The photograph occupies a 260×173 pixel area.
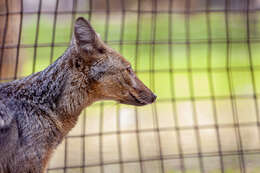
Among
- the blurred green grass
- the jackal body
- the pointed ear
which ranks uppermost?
the blurred green grass

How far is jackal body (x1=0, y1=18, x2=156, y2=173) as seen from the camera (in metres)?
3.18

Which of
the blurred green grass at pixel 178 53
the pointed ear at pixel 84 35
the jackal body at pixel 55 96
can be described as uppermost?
the blurred green grass at pixel 178 53

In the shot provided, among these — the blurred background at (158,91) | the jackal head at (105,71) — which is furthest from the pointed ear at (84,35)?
the blurred background at (158,91)

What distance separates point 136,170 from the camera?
18.4ft

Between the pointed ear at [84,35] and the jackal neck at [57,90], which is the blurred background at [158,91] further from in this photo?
the pointed ear at [84,35]

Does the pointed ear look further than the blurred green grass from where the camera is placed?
No

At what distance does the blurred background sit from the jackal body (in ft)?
3.51

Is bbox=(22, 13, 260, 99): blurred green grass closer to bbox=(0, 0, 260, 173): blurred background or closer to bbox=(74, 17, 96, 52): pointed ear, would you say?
bbox=(0, 0, 260, 173): blurred background

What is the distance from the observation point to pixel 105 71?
350 cm

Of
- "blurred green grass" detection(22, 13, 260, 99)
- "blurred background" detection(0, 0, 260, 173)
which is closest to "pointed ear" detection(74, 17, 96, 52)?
"blurred background" detection(0, 0, 260, 173)

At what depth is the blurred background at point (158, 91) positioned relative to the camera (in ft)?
17.6

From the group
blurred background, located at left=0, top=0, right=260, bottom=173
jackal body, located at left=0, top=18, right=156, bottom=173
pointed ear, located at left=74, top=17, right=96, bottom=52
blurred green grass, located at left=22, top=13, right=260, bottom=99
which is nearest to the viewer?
jackal body, located at left=0, top=18, right=156, bottom=173

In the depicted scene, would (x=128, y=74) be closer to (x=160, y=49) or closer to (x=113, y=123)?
(x=113, y=123)

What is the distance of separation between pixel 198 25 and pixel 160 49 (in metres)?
1.05
